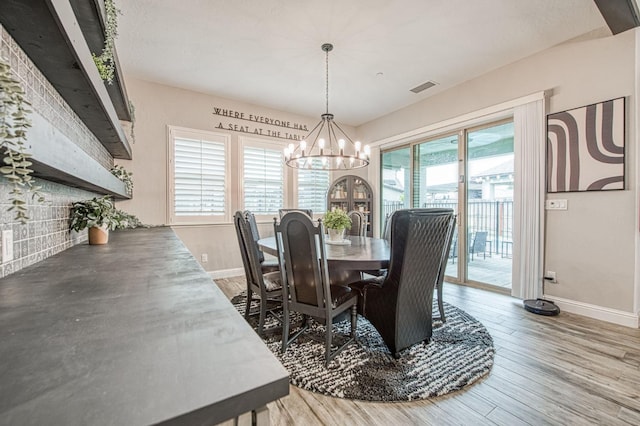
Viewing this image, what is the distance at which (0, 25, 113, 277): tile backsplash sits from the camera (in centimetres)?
107

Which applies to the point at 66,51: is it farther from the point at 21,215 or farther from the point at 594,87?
the point at 594,87

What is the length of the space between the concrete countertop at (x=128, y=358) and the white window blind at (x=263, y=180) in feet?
12.5

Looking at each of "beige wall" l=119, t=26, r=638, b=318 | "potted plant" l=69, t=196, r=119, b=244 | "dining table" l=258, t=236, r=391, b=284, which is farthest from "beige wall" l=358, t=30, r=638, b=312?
"potted plant" l=69, t=196, r=119, b=244

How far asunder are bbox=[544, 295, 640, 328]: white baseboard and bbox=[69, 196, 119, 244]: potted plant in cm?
427

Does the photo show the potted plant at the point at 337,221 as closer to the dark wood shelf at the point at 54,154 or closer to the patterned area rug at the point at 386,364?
the patterned area rug at the point at 386,364

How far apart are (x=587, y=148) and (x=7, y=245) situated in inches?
171

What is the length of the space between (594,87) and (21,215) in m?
4.25

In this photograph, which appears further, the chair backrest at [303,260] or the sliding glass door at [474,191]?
the sliding glass door at [474,191]

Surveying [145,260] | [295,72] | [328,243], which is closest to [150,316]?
[145,260]

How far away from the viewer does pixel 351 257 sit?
2219 millimetres

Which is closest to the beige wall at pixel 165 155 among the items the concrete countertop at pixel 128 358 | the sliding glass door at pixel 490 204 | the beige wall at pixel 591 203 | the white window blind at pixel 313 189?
the white window blind at pixel 313 189

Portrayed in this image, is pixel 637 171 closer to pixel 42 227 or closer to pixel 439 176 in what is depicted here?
pixel 439 176

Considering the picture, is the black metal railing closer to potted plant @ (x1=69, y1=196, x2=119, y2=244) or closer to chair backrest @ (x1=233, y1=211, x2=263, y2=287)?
chair backrest @ (x1=233, y1=211, x2=263, y2=287)

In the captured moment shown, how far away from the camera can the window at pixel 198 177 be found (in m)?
4.08
